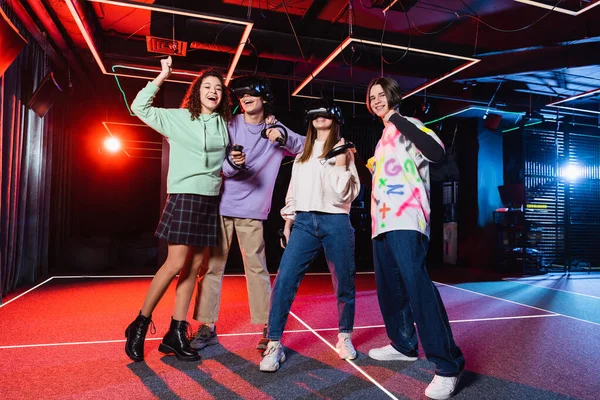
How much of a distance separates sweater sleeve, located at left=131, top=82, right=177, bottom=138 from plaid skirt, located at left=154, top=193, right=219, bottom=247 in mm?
347

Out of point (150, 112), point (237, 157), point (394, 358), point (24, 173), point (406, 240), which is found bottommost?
point (394, 358)

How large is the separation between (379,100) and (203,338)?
5.30 ft

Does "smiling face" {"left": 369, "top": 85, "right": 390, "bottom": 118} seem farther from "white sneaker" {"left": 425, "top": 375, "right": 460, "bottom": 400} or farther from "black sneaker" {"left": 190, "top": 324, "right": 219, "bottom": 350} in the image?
"black sneaker" {"left": 190, "top": 324, "right": 219, "bottom": 350}

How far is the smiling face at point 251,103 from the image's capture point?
2.18 meters

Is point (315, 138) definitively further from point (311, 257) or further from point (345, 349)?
point (345, 349)

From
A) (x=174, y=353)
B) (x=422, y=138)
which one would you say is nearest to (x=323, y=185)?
(x=422, y=138)

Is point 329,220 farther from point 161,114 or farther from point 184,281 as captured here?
point 161,114

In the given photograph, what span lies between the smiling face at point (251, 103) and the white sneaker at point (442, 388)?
5.24 feet

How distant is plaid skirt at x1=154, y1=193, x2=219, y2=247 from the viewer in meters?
1.99

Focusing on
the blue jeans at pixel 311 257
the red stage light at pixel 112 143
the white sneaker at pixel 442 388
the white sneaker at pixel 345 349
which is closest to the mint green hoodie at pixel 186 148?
the blue jeans at pixel 311 257

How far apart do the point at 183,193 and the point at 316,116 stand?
2.60 ft

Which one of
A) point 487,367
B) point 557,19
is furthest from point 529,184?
point 487,367

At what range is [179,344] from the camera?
2.06 metres

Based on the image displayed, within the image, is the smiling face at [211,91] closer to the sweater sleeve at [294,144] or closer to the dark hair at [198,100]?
the dark hair at [198,100]
